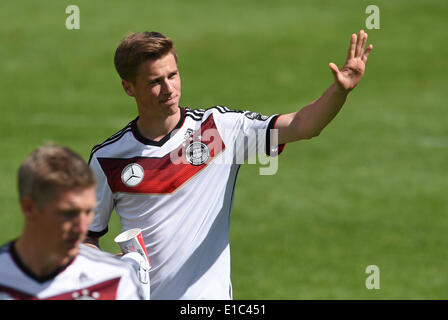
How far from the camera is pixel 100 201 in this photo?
6.22 metres

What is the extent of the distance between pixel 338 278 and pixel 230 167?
5967 mm

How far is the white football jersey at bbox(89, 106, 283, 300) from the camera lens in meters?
6.10

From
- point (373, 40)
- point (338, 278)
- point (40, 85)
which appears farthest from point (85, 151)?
point (373, 40)

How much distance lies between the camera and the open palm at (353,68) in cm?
552

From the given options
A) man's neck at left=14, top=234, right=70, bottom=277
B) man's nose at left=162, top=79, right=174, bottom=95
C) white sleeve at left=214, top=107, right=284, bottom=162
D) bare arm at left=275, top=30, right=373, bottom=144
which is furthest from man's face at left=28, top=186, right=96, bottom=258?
white sleeve at left=214, top=107, right=284, bottom=162

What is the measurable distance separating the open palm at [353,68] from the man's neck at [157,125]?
51.8 inches

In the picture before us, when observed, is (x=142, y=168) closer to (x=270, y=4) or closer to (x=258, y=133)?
(x=258, y=133)

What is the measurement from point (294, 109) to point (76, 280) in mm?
14854

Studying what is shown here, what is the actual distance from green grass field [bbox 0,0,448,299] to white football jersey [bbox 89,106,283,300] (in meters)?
5.13

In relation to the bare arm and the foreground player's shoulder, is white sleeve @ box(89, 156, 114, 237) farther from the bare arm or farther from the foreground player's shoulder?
the bare arm

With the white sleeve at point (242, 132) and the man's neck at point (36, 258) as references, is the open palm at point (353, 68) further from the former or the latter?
the man's neck at point (36, 258)

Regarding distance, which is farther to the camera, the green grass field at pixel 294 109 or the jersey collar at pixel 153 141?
the green grass field at pixel 294 109

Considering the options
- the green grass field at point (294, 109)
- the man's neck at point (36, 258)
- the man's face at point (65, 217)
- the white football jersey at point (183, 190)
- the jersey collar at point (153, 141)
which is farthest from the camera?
the green grass field at point (294, 109)

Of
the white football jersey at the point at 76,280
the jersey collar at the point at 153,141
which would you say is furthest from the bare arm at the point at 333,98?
the white football jersey at the point at 76,280
